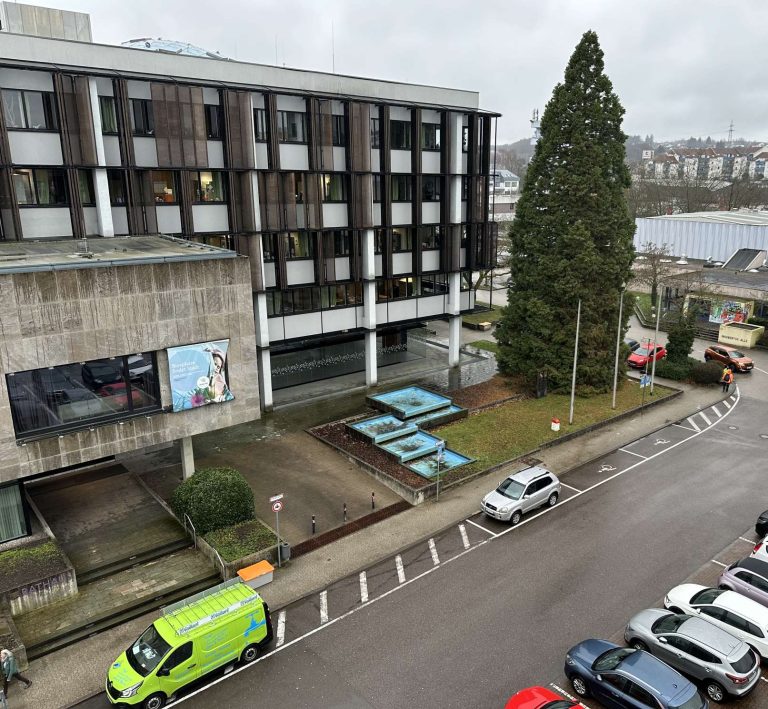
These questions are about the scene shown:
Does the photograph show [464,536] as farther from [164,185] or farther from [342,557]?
[164,185]

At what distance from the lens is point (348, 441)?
30.9m

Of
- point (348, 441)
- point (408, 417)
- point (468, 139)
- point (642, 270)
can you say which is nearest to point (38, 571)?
point (348, 441)

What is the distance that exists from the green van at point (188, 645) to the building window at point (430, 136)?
28.0 meters

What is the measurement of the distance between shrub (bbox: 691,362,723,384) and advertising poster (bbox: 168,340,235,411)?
30545mm

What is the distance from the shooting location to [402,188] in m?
37.3

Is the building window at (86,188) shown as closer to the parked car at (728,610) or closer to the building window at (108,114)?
the building window at (108,114)

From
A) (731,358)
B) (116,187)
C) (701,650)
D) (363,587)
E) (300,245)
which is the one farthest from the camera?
(731,358)

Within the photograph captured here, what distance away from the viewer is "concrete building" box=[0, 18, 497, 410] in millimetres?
26609

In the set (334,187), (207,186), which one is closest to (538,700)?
(207,186)

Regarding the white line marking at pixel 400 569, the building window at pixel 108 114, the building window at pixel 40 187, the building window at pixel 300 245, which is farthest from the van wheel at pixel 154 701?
the building window at pixel 108 114

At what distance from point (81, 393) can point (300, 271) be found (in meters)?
15.7

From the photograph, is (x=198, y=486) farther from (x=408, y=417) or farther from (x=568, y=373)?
(x=568, y=373)

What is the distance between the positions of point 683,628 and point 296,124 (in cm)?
2778

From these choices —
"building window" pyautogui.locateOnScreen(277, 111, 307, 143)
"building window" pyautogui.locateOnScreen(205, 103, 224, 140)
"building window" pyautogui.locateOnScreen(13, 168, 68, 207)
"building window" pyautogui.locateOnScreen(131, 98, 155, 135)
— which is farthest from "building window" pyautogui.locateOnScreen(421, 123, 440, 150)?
"building window" pyautogui.locateOnScreen(13, 168, 68, 207)
